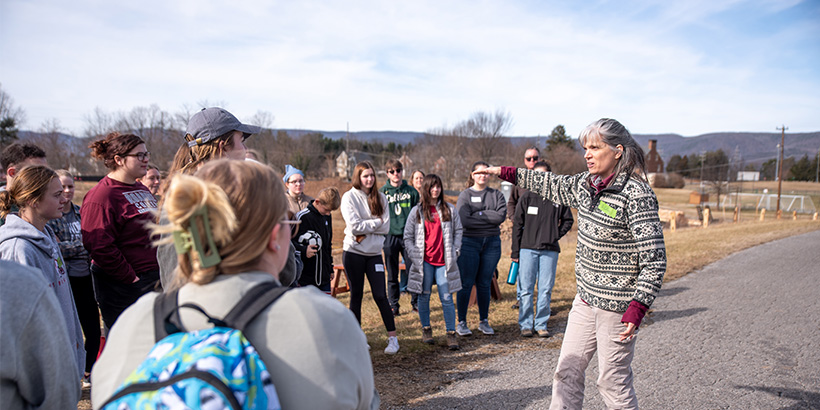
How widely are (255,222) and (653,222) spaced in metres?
2.38

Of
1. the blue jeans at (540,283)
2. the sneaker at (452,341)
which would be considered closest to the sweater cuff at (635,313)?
the sneaker at (452,341)

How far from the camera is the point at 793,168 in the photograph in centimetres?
9581

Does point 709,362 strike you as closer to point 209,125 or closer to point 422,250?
point 422,250

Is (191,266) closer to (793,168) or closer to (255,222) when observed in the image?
(255,222)

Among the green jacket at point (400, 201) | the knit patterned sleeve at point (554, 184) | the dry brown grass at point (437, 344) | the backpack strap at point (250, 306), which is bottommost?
the dry brown grass at point (437, 344)

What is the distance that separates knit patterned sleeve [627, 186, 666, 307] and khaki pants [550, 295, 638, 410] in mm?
256

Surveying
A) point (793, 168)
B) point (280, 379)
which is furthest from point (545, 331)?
Result: point (793, 168)

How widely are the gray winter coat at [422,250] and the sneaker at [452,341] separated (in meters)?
0.49

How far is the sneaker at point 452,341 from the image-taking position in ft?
17.3

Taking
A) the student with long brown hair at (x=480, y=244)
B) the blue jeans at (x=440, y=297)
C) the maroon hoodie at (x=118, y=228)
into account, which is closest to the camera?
the maroon hoodie at (x=118, y=228)

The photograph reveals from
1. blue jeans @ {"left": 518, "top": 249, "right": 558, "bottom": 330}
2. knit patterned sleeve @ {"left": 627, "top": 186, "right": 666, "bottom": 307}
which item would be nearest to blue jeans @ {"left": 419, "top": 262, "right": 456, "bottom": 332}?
blue jeans @ {"left": 518, "top": 249, "right": 558, "bottom": 330}

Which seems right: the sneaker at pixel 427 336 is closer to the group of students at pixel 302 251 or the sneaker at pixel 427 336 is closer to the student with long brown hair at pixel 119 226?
the group of students at pixel 302 251

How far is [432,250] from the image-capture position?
5652 mm

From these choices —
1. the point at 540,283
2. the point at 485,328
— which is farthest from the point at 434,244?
the point at 540,283
